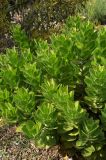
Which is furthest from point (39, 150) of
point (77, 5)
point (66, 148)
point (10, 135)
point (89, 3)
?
point (89, 3)

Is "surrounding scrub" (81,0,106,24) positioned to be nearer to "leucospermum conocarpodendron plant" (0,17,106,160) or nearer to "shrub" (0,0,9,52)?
"shrub" (0,0,9,52)

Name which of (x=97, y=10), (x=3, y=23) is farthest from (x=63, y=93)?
(x=97, y=10)

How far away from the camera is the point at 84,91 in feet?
10.3

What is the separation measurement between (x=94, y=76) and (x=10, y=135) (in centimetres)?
181

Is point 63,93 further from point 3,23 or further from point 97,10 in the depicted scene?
point 97,10

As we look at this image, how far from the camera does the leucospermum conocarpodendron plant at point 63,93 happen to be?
266 cm

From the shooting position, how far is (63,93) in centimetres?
264

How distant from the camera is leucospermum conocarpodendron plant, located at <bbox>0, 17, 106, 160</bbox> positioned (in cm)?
266

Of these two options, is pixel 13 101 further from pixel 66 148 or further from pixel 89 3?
pixel 89 3

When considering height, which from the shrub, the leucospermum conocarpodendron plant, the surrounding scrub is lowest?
the surrounding scrub

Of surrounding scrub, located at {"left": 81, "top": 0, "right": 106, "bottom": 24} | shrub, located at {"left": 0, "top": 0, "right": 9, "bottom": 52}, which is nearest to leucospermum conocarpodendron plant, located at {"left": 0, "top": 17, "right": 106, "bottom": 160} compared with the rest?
shrub, located at {"left": 0, "top": 0, "right": 9, "bottom": 52}

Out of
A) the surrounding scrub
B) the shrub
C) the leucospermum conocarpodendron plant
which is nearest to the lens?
the leucospermum conocarpodendron plant

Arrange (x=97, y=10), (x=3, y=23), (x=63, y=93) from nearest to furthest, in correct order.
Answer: (x=63, y=93), (x=3, y=23), (x=97, y=10)

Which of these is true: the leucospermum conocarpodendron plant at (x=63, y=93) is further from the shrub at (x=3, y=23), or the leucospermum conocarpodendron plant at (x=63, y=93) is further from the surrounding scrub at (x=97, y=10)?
the surrounding scrub at (x=97, y=10)
